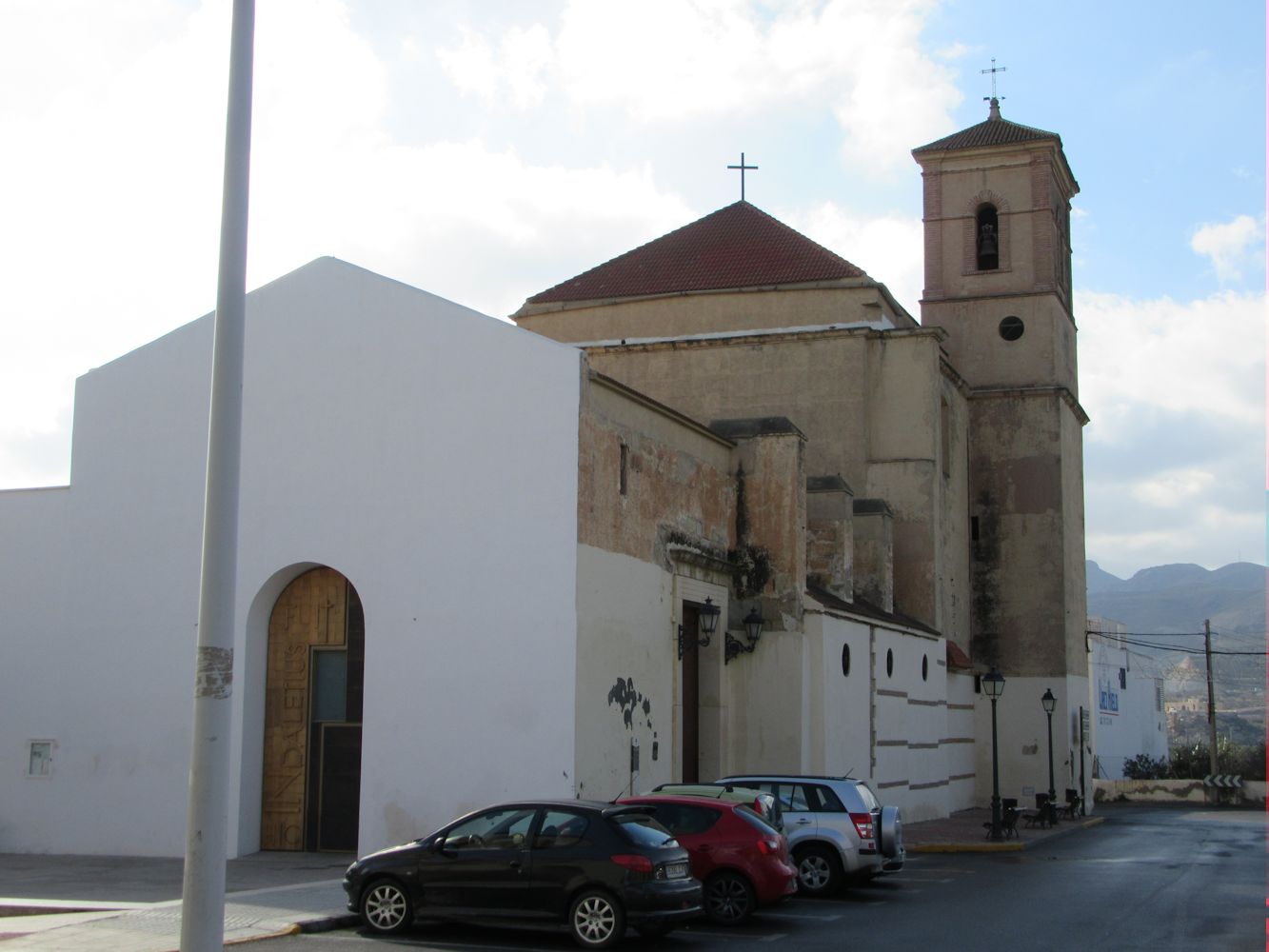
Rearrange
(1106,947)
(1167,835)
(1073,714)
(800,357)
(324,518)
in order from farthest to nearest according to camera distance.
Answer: (1073,714) < (800,357) < (1167,835) < (324,518) < (1106,947)

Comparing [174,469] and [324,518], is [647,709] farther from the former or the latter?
[174,469]

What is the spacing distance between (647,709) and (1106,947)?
1061cm

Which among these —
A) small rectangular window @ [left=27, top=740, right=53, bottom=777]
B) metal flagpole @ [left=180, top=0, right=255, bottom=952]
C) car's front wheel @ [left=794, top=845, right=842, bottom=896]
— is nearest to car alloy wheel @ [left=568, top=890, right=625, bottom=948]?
metal flagpole @ [left=180, top=0, right=255, bottom=952]

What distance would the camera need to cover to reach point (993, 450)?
45.2m

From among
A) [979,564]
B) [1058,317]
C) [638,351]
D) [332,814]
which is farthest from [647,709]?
[1058,317]

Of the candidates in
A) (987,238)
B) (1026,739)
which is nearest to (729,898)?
(1026,739)

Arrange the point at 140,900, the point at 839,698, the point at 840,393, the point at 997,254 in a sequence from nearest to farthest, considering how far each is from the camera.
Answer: the point at 140,900 → the point at 839,698 → the point at 840,393 → the point at 997,254

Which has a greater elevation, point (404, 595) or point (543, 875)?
point (404, 595)

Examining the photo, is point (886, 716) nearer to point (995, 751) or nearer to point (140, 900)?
point (995, 751)

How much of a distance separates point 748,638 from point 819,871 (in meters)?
8.96

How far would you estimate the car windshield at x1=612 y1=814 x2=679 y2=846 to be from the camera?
1405cm

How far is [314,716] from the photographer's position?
23078 mm

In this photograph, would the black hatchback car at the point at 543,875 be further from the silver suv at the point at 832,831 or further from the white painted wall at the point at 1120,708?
the white painted wall at the point at 1120,708

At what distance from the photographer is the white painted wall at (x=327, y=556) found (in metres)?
21.2
